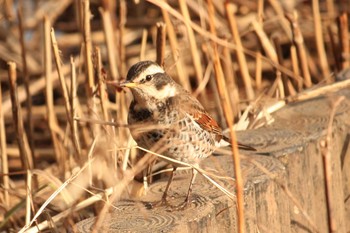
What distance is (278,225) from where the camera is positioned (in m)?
4.01

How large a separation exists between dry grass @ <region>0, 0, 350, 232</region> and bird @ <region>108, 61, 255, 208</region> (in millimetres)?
151

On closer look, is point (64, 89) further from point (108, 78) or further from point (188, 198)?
point (108, 78)

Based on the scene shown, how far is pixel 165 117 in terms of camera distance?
13.6 ft

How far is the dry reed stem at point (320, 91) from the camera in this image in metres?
5.25

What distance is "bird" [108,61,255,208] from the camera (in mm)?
4047

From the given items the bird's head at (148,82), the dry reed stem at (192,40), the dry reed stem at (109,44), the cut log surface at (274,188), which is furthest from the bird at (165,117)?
the dry reed stem at (109,44)

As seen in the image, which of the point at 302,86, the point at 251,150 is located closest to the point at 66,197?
the point at 251,150

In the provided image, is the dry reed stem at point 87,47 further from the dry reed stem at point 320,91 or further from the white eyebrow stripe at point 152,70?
the dry reed stem at point 320,91

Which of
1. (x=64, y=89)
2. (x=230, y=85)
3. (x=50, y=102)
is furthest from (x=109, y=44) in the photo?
(x=64, y=89)

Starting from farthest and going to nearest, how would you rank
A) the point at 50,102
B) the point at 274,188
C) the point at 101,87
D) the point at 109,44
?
the point at 109,44, the point at 50,102, the point at 101,87, the point at 274,188

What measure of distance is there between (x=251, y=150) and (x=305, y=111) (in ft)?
2.31

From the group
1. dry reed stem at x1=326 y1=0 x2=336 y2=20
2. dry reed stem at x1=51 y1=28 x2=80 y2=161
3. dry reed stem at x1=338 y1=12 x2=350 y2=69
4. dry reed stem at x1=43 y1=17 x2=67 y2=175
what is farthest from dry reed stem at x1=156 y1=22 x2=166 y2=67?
dry reed stem at x1=326 y1=0 x2=336 y2=20

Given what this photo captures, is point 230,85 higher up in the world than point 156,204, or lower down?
higher up

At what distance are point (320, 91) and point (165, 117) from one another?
4.72 feet
